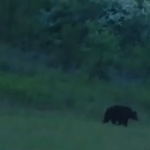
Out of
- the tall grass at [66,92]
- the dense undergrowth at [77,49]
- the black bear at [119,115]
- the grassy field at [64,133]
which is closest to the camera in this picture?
the grassy field at [64,133]

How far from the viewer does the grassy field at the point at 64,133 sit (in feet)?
26.7

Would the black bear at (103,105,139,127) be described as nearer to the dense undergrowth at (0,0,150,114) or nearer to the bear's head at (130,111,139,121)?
Answer: the bear's head at (130,111,139,121)

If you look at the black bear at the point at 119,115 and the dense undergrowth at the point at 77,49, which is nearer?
the black bear at the point at 119,115

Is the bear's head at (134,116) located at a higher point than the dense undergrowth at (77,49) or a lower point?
lower

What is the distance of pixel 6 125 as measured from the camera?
29.3 ft

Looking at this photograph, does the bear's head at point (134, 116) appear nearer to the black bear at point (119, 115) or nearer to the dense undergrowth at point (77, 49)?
the black bear at point (119, 115)

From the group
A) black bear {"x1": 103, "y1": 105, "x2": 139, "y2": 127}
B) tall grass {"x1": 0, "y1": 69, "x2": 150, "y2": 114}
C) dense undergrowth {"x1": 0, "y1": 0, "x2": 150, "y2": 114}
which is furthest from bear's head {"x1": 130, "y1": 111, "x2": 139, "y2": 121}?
dense undergrowth {"x1": 0, "y1": 0, "x2": 150, "y2": 114}

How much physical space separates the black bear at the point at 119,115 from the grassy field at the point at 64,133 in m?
0.13

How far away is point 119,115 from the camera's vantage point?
33.2 ft

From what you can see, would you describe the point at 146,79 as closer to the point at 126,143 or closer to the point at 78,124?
the point at 78,124

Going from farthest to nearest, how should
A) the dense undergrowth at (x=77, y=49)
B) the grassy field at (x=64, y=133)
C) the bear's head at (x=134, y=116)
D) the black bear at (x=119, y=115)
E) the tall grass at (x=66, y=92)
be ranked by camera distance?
the dense undergrowth at (x=77, y=49) < the tall grass at (x=66, y=92) < the bear's head at (x=134, y=116) < the black bear at (x=119, y=115) < the grassy field at (x=64, y=133)

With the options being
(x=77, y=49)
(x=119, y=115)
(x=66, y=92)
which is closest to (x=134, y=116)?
(x=119, y=115)

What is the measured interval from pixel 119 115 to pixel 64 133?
5.19ft

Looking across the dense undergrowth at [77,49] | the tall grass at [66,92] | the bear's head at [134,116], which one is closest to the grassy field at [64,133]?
the bear's head at [134,116]
